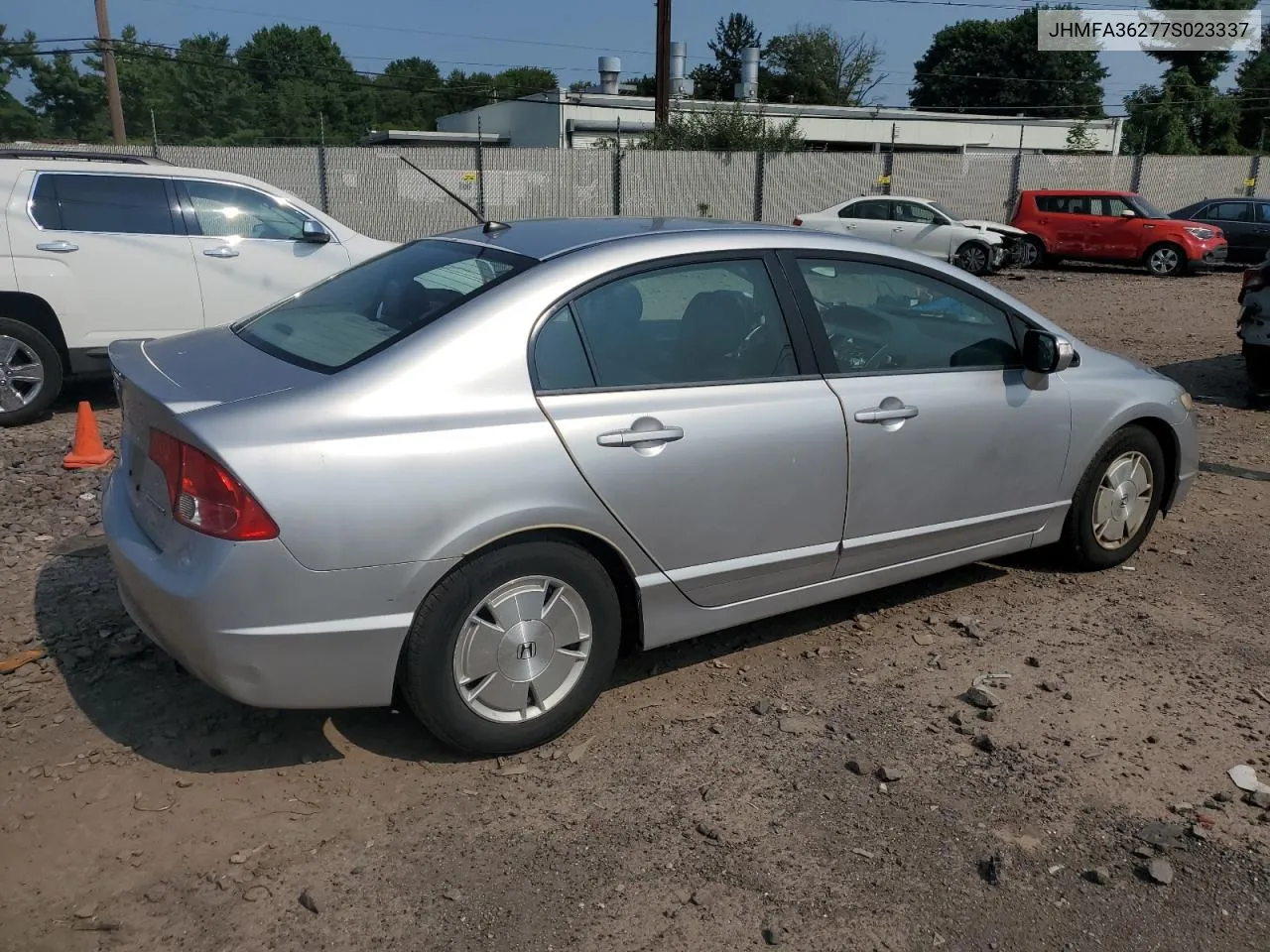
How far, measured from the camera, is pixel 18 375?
7090mm

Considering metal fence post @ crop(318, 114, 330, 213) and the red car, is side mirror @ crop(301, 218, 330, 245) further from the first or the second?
the red car

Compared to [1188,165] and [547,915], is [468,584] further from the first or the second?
[1188,165]

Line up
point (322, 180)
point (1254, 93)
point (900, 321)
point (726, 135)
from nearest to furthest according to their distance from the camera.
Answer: point (900, 321), point (322, 180), point (726, 135), point (1254, 93)

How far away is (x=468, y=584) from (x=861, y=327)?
1.87 meters

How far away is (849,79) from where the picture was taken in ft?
251

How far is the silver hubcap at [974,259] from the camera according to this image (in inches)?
798

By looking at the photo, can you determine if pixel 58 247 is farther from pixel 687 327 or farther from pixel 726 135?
pixel 726 135

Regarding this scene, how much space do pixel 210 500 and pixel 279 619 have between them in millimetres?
369

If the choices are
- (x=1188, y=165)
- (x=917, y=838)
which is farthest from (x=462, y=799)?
(x=1188, y=165)

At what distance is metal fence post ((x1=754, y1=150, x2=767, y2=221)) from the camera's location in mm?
25328

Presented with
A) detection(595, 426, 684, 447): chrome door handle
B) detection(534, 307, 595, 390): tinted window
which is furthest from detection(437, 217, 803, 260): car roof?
detection(595, 426, 684, 447): chrome door handle

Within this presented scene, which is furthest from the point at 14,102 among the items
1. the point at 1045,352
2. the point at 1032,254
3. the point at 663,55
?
the point at 1045,352

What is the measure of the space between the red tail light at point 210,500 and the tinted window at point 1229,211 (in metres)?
24.0

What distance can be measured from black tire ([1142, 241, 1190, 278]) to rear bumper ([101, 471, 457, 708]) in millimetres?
21317
